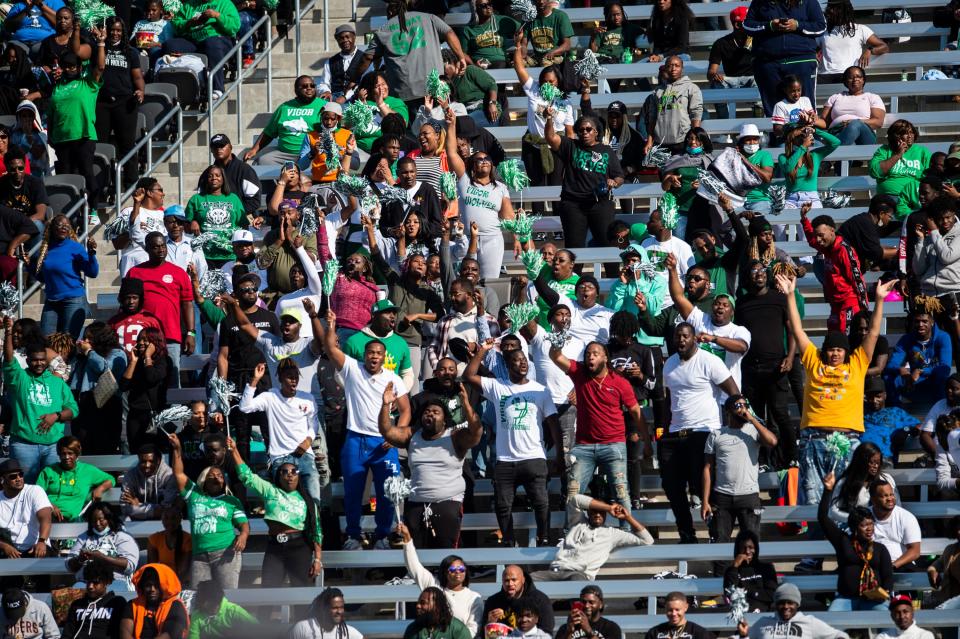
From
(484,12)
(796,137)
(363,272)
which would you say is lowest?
(363,272)

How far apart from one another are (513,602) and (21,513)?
3802 millimetres

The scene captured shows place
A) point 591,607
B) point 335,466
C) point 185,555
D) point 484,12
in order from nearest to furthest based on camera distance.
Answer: point 591,607 → point 185,555 → point 335,466 → point 484,12

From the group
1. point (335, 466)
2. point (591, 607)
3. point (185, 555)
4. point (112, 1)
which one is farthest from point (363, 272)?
point (112, 1)

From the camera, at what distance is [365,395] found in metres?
13.7

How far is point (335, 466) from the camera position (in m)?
14.3

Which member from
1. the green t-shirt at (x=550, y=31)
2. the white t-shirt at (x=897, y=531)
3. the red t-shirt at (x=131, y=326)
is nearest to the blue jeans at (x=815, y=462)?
the white t-shirt at (x=897, y=531)

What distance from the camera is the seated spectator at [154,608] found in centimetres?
1258

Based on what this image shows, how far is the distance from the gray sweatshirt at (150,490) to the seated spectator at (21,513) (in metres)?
0.58

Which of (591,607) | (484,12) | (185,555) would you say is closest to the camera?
(591,607)

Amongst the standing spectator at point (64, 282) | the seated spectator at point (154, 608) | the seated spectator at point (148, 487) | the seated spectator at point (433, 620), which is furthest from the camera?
the standing spectator at point (64, 282)

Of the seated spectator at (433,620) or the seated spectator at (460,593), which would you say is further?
the seated spectator at (460,593)

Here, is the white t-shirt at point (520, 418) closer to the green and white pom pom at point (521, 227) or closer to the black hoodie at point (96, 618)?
the green and white pom pom at point (521, 227)

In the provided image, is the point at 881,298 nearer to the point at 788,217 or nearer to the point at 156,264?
the point at 788,217

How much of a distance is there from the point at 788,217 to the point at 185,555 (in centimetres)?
582
